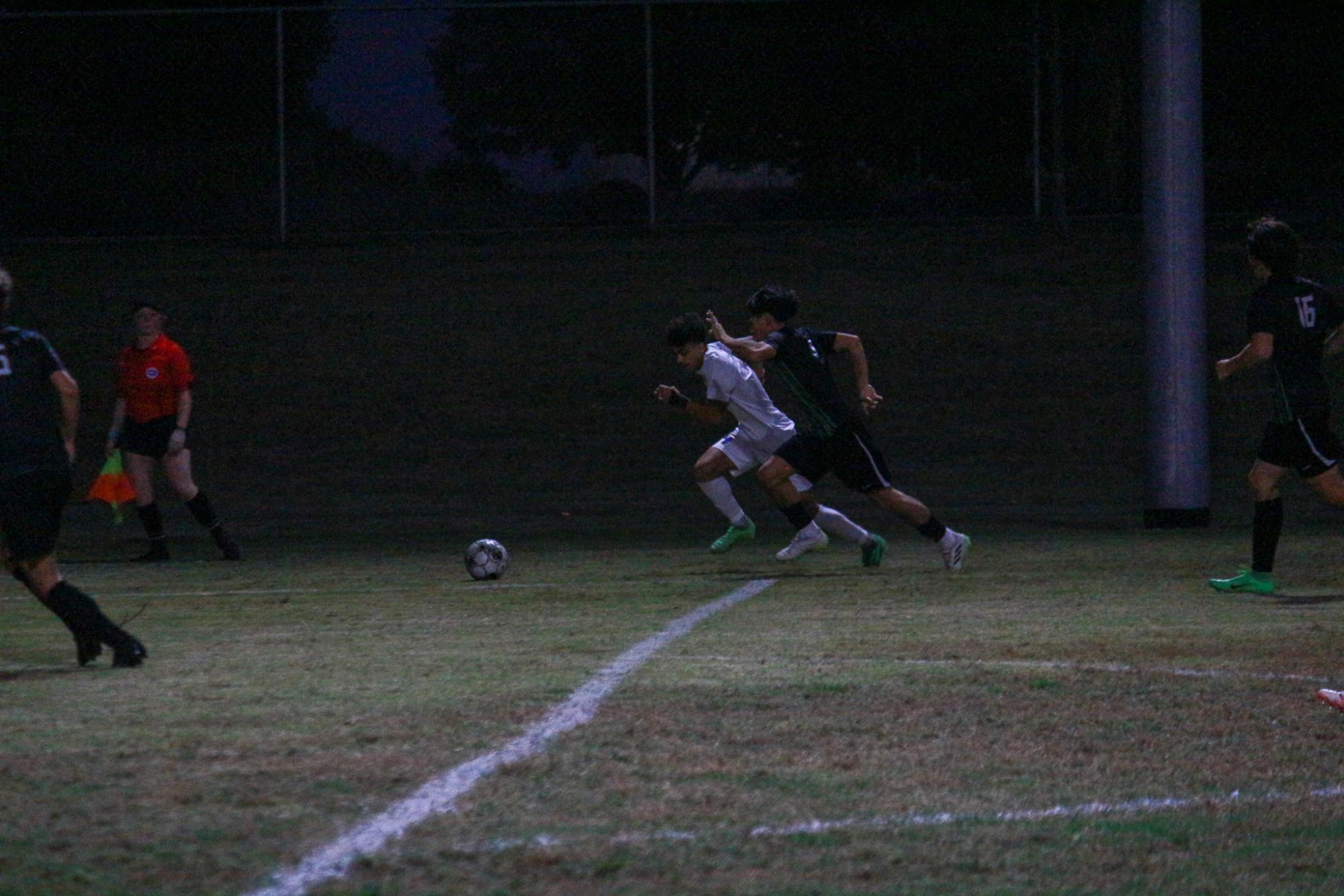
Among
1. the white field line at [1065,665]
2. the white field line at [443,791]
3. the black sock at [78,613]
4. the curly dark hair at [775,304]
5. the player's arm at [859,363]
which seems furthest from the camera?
the curly dark hair at [775,304]

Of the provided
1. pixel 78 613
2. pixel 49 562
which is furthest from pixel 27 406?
pixel 78 613

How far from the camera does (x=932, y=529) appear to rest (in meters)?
10.4

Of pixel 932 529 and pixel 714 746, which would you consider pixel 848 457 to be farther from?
pixel 714 746

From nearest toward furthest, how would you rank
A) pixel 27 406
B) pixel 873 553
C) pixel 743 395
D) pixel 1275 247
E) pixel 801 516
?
pixel 27 406
pixel 1275 247
pixel 873 553
pixel 801 516
pixel 743 395

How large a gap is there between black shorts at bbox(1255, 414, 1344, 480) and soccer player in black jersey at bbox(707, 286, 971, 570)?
6.74 ft

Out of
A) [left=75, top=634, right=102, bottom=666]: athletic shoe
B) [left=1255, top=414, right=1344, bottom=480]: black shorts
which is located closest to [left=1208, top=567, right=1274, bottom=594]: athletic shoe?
[left=1255, top=414, right=1344, bottom=480]: black shorts

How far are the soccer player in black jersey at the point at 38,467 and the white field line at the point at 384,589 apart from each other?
3.12 meters

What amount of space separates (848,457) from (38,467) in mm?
5077

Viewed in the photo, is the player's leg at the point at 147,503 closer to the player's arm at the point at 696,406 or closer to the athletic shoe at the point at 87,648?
the player's arm at the point at 696,406

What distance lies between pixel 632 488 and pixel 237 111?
1155 cm

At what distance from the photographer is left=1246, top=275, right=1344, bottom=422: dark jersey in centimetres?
894

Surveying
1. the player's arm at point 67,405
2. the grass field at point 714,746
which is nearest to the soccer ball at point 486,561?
the grass field at point 714,746

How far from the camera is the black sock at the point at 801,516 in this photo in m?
11.2

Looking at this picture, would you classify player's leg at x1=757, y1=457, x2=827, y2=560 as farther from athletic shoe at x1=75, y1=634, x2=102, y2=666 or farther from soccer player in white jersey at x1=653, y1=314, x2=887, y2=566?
athletic shoe at x1=75, y1=634, x2=102, y2=666
